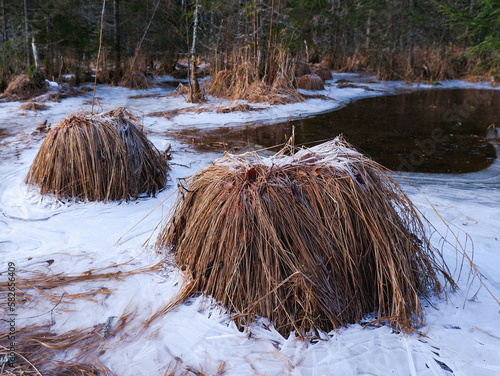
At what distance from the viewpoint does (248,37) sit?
405 inches

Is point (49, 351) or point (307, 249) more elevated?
point (307, 249)

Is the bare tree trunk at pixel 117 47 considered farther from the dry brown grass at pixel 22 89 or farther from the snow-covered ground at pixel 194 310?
the snow-covered ground at pixel 194 310

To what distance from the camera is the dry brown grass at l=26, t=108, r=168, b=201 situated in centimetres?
306

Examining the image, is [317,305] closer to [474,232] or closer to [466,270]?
[466,270]

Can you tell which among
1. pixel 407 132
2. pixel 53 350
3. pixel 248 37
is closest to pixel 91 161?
pixel 53 350

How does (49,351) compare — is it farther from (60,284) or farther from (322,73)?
(322,73)

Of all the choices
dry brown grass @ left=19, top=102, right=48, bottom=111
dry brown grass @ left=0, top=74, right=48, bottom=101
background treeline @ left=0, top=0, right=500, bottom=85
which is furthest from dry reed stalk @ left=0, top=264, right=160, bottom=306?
dry brown grass @ left=0, top=74, right=48, bottom=101

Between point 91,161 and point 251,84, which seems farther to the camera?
point 251,84

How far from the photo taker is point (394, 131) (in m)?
6.25

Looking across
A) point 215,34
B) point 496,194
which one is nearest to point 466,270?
point 496,194

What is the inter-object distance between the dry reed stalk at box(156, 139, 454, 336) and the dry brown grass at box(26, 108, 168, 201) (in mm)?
1452

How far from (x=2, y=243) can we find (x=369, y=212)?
2314mm

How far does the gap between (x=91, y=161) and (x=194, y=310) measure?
6.12 ft

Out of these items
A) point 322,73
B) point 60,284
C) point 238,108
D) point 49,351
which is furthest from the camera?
point 322,73
